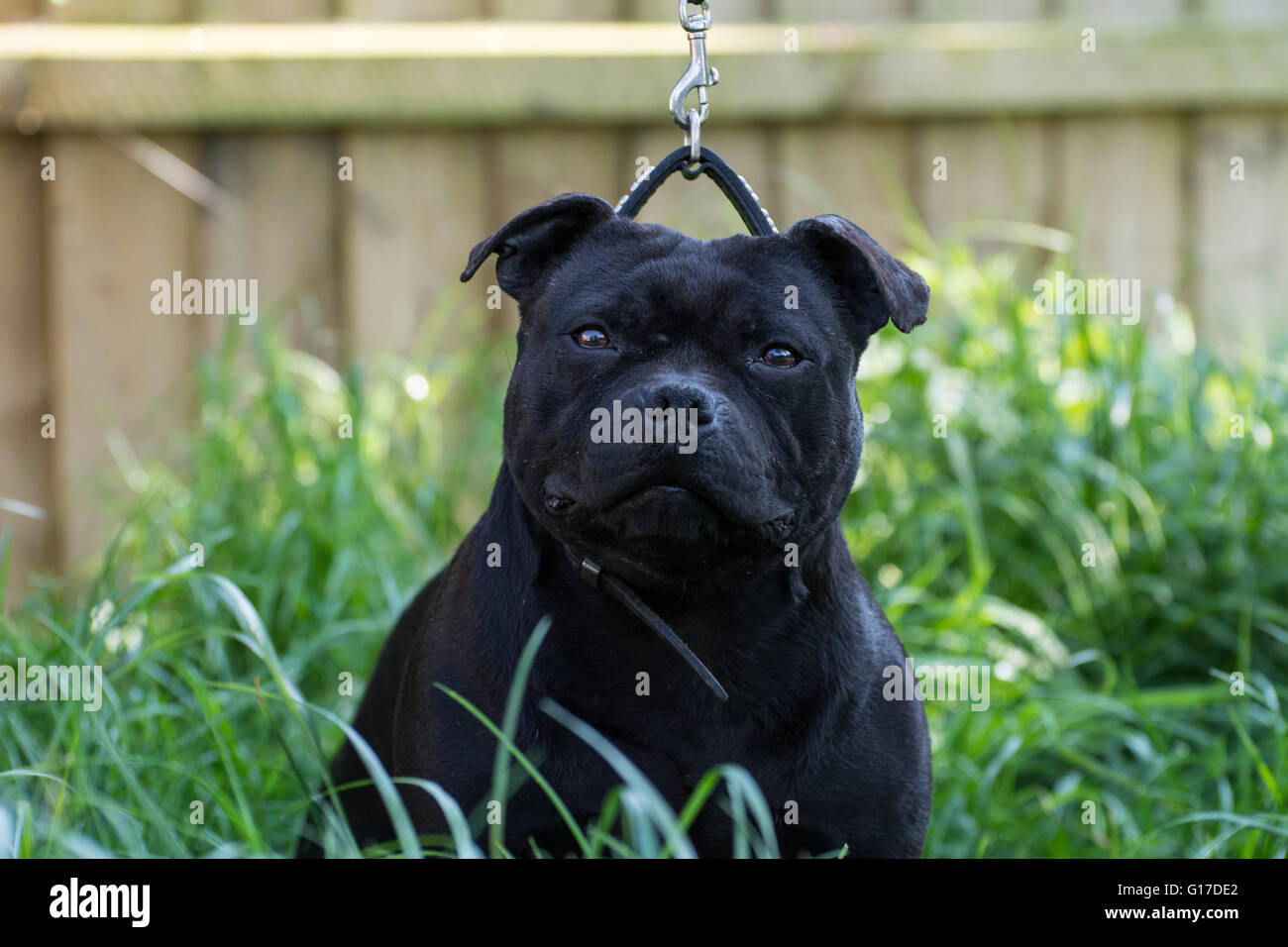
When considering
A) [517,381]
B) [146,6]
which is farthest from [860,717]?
[146,6]

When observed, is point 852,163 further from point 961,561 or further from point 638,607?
point 638,607

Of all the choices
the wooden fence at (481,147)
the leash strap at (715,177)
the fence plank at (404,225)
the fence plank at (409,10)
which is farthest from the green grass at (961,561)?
the leash strap at (715,177)

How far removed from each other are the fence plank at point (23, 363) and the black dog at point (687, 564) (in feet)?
8.05

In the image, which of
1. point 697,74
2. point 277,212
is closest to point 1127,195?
point 697,74

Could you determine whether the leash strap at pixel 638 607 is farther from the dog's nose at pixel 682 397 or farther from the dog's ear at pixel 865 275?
the dog's ear at pixel 865 275

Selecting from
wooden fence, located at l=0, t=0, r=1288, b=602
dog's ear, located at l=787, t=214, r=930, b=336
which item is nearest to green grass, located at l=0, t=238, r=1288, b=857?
wooden fence, located at l=0, t=0, r=1288, b=602

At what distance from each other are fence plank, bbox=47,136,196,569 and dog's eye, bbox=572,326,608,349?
8.19ft

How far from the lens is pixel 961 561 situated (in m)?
3.80

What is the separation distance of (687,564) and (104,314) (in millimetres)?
2852

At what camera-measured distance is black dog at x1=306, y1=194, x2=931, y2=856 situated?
201cm

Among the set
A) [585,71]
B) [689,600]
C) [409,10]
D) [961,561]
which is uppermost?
[409,10]

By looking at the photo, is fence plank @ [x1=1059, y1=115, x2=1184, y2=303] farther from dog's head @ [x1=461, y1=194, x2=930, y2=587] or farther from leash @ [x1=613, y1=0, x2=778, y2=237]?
dog's head @ [x1=461, y1=194, x2=930, y2=587]

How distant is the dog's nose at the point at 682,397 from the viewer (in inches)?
74.3
